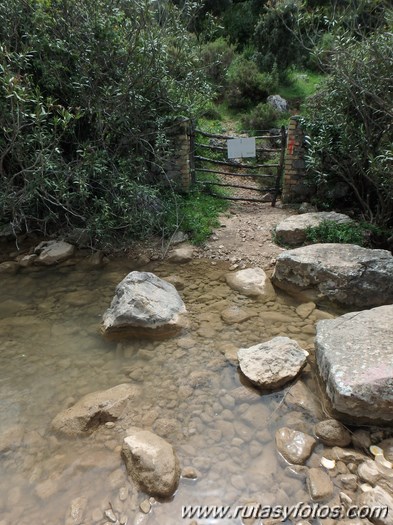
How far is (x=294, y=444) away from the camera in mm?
2469

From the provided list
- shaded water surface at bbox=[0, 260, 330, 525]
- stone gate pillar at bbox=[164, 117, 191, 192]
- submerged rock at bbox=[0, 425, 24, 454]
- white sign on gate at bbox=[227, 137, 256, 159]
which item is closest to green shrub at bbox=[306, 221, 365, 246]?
shaded water surface at bbox=[0, 260, 330, 525]

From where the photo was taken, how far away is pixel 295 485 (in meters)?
2.25

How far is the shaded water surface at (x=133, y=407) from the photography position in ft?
7.27

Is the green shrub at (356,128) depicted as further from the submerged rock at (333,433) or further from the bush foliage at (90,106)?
the submerged rock at (333,433)

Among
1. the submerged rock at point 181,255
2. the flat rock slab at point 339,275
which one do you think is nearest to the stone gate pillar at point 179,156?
the submerged rock at point 181,255

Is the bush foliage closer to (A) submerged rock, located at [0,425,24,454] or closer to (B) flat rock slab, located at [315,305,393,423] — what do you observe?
(A) submerged rock, located at [0,425,24,454]

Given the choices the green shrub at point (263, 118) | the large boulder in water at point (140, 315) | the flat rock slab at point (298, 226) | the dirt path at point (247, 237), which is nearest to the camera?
the large boulder in water at point (140, 315)

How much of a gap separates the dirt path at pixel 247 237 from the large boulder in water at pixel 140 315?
141cm

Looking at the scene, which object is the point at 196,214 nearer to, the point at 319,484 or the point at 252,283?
the point at 252,283

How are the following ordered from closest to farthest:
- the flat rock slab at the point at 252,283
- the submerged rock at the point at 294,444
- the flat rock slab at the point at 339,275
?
the submerged rock at the point at 294,444, the flat rock slab at the point at 339,275, the flat rock slab at the point at 252,283

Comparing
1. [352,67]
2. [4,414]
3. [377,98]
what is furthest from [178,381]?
[352,67]

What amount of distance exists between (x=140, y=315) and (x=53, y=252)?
2.10 meters

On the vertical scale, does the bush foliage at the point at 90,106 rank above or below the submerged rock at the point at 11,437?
above

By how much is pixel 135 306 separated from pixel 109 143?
8.91ft
